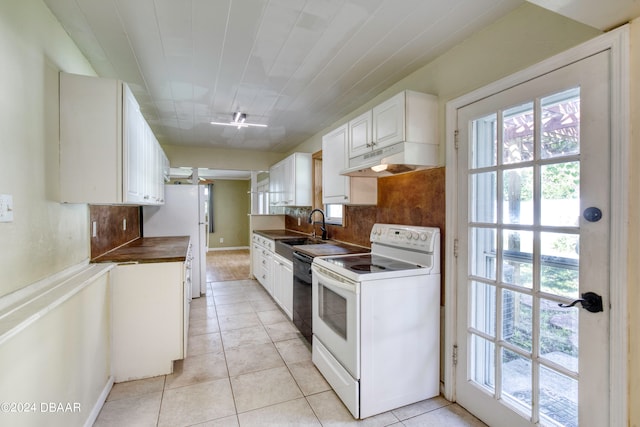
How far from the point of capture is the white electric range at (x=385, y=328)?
1852 mm

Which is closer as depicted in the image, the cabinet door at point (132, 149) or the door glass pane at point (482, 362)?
the door glass pane at point (482, 362)

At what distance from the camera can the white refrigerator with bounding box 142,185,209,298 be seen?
4.25 metres

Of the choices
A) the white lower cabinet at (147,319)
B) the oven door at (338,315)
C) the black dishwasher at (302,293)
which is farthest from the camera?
the black dishwasher at (302,293)

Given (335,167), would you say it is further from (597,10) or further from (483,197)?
(597,10)

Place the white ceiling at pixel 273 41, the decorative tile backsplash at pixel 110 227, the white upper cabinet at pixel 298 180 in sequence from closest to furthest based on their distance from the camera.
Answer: the white ceiling at pixel 273 41 < the decorative tile backsplash at pixel 110 227 < the white upper cabinet at pixel 298 180

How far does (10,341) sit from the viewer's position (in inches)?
40.2

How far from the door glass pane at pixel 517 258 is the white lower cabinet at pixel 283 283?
2.07m

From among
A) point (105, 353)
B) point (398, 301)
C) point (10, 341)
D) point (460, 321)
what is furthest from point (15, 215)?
point (460, 321)

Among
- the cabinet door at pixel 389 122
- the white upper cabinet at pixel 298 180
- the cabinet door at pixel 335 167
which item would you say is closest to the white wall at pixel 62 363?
the cabinet door at pixel 335 167

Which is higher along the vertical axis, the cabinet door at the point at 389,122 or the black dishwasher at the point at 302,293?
the cabinet door at the point at 389,122

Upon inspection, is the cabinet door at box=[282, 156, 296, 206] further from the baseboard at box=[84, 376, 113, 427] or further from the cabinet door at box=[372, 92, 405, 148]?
the baseboard at box=[84, 376, 113, 427]

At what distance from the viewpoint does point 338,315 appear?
2.08 meters

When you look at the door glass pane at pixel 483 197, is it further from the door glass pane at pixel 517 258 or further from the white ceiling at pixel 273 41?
the white ceiling at pixel 273 41

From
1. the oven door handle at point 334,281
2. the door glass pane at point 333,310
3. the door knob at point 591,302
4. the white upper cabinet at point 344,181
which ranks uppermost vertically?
the white upper cabinet at point 344,181
